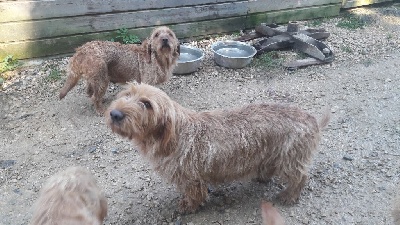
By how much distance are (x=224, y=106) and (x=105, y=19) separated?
9.17ft

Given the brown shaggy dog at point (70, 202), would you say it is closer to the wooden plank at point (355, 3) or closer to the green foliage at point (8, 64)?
the green foliage at point (8, 64)

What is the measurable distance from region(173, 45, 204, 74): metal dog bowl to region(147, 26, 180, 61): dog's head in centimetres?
78

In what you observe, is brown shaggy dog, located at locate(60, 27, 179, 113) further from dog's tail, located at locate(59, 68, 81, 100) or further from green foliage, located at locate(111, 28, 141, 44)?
green foliage, located at locate(111, 28, 141, 44)

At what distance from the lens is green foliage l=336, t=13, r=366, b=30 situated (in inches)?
353

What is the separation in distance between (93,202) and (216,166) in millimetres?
1167

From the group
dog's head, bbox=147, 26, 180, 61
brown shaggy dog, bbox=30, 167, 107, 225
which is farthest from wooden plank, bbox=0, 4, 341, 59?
brown shaggy dog, bbox=30, 167, 107, 225

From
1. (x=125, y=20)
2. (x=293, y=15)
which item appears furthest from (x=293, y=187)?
(x=293, y=15)

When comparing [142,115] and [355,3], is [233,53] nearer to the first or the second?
[142,115]

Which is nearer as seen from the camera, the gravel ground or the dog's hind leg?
the dog's hind leg

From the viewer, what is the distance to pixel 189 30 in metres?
7.87

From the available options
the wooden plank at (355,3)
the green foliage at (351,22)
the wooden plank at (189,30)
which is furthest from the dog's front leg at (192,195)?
the wooden plank at (355,3)

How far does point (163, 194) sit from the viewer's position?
4.17 meters

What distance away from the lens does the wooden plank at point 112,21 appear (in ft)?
20.9

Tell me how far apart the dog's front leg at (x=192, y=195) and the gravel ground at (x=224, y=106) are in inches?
4.2
